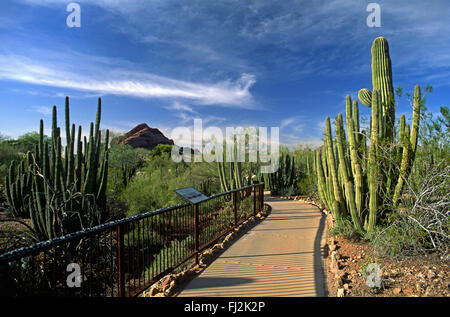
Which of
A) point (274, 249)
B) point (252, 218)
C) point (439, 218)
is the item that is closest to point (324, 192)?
point (252, 218)

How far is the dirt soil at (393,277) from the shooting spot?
137 inches

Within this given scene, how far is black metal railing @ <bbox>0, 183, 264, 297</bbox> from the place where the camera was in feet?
9.60

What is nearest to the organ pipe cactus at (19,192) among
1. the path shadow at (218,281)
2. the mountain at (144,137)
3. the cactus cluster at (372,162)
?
the path shadow at (218,281)

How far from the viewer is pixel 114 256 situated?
250 inches

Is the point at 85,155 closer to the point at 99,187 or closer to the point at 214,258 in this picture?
the point at 99,187

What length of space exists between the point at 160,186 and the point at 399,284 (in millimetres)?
10395

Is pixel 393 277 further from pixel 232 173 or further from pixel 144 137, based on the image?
pixel 144 137

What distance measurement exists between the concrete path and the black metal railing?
568 millimetres

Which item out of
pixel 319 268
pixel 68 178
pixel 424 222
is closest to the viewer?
pixel 424 222

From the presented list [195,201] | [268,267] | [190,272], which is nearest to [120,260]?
[190,272]

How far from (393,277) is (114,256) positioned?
534cm

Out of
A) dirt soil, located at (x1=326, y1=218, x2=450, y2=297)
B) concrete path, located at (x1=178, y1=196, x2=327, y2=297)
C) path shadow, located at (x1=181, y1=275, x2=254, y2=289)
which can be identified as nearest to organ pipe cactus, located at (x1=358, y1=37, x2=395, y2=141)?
concrete path, located at (x1=178, y1=196, x2=327, y2=297)

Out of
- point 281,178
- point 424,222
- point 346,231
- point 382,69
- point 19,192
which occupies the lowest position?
point 346,231

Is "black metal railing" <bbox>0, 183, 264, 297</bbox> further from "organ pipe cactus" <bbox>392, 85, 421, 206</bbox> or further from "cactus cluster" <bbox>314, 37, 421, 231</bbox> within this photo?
"organ pipe cactus" <bbox>392, 85, 421, 206</bbox>
